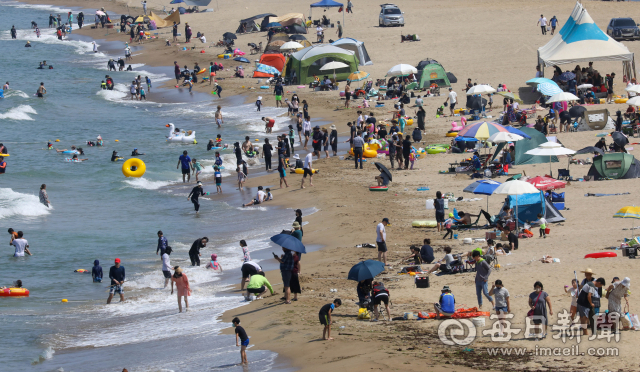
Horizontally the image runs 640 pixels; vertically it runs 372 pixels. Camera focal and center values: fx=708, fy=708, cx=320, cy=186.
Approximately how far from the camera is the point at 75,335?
1355cm

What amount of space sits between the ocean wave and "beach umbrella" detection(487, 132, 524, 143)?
28.4 metres

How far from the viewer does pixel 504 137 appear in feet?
70.4

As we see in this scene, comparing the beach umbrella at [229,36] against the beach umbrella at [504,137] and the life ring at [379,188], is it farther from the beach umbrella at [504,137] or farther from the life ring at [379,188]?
the beach umbrella at [504,137]

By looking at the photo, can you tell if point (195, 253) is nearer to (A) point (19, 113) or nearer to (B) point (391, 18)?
(A) point (19, 113)

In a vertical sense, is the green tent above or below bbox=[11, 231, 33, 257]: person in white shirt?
above

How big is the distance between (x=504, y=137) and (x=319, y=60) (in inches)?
764

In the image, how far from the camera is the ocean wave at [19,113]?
130 ft

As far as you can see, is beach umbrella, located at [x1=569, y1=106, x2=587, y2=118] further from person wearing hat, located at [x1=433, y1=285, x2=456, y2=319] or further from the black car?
person wearing hat, located at [x1=433, y1=285, x2=456, y2=319]

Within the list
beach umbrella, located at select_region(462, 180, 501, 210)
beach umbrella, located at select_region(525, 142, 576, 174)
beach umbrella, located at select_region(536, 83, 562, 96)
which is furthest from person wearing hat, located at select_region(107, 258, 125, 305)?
beach umbrella, located at select_region(536, 83, 562, 96)

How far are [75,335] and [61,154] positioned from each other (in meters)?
20.0

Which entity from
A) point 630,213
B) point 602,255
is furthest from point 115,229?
point 630,213

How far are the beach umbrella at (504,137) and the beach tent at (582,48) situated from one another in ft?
31.7

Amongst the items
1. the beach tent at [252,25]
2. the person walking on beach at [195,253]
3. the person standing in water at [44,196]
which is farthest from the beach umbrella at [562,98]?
the beach tent at [252,25]

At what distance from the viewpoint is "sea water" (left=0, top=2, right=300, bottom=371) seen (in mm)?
12773
